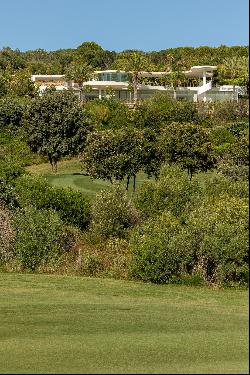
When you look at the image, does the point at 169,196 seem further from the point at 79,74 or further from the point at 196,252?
the point at 79,74

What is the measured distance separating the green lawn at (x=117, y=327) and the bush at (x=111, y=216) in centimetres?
551

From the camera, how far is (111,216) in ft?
95.0

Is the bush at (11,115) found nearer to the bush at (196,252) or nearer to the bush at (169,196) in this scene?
the bush at (169,196)

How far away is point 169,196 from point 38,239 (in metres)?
6.58

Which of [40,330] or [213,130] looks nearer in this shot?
[40,330]

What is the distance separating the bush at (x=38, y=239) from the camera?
1035 inches

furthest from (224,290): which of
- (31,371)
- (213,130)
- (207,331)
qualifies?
(213,130)

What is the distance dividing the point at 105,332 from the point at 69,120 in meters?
41.6

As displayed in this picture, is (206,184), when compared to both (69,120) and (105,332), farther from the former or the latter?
(69,120)

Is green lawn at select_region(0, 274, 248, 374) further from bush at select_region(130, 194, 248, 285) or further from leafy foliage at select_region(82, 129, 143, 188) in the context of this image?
leafy foliage at select_region(82, 129, 143, 188)

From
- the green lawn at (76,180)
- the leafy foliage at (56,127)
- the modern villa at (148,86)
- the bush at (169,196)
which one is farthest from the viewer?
the modern villa at (148,86)

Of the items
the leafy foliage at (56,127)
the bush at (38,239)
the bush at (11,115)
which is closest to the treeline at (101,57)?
the bush at (11,115)

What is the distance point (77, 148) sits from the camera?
180ft

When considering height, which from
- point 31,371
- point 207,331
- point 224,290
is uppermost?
point 31,371
